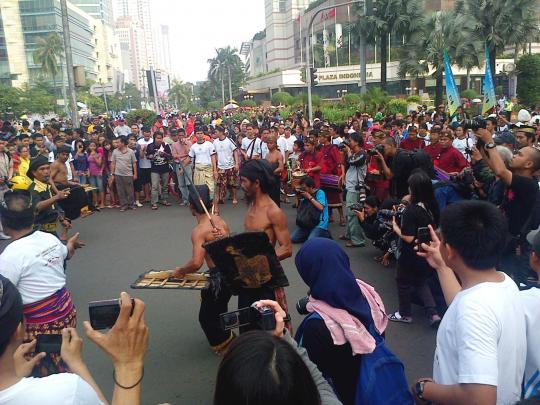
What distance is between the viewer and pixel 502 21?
1280 inches

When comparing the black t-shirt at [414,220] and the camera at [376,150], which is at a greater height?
the camera at [376,150]

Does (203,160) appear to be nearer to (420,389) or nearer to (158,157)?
(158,157)

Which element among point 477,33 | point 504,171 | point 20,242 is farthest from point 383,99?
point 20,242

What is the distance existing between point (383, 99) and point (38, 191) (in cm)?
2271

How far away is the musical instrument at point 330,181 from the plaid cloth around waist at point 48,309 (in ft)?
18.4

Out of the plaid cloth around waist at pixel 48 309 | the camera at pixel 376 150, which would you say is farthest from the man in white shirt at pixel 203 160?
the plaid cloth around waist at pixel 48 309

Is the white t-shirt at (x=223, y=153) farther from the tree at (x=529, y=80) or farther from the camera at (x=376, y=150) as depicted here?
the tree at (x=529, y=80)

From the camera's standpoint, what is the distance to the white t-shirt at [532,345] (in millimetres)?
2055

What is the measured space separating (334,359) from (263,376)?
1.19 metres

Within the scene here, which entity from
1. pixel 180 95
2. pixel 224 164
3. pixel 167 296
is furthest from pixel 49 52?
pixel 167 296

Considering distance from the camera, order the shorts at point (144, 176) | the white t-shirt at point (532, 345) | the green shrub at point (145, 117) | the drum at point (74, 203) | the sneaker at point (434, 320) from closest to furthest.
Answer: the white t-shirt at point (532, 345) → the sneaker at point (434, 320) → the drum at point (74, 203) → the shorts at point (144, 176) → the green shrub at point (145, 117)

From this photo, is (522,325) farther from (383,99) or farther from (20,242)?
(383,99)

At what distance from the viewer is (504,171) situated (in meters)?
4.12

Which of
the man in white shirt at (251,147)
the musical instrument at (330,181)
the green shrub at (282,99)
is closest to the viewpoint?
the musical instrument at (330,181)
